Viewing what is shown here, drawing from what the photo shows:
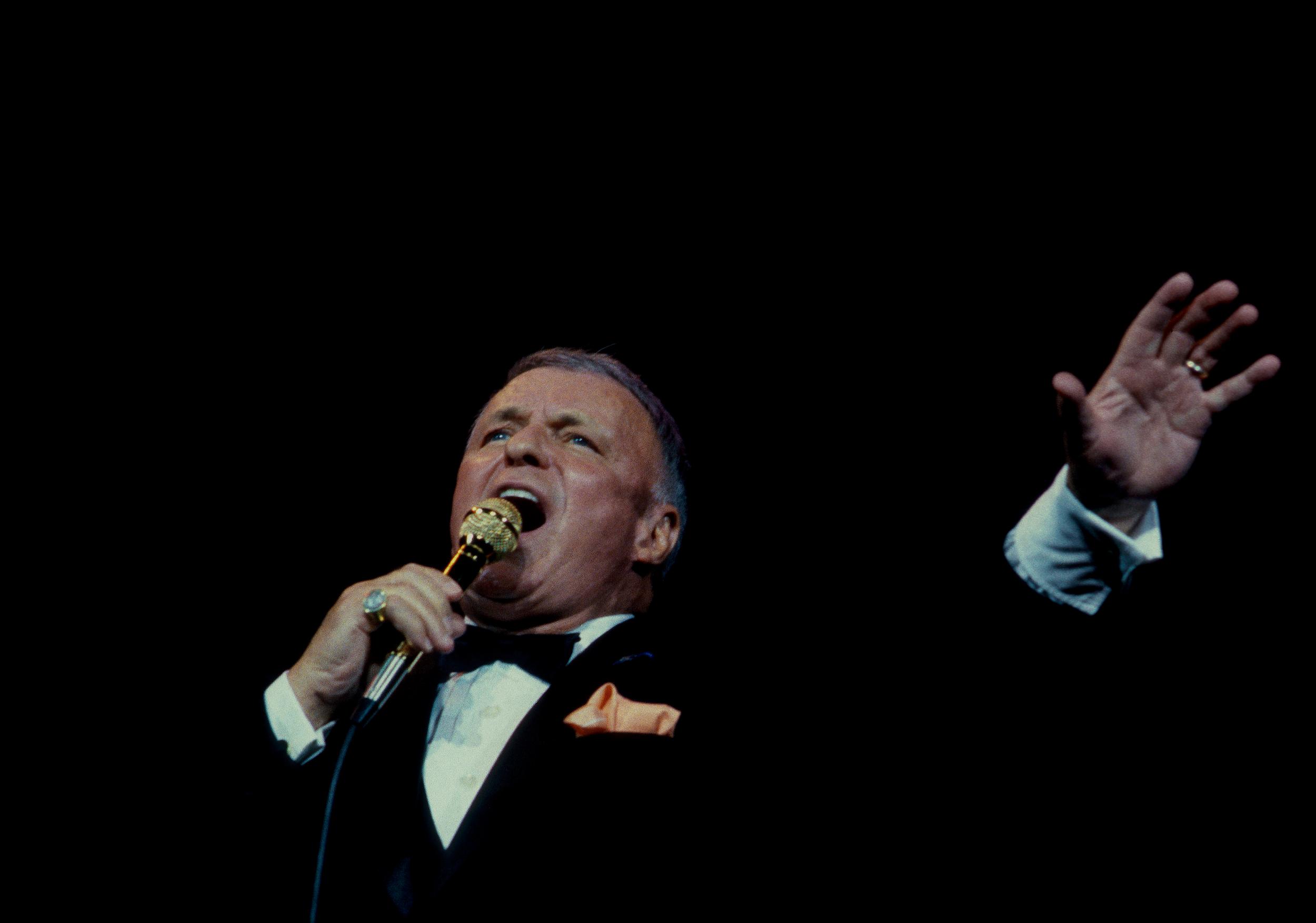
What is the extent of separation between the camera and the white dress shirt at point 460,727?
1630 millimetres

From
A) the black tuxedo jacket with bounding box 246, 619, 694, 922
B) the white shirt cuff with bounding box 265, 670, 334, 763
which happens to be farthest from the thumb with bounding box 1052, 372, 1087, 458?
the white shirt cuff with bounding box 265, 670, 334, 763

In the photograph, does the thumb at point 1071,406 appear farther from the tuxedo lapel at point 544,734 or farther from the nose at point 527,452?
the nose at point 527,452

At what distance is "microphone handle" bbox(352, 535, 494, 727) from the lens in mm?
1332

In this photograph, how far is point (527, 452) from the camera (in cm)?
205

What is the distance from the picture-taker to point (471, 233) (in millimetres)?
2729

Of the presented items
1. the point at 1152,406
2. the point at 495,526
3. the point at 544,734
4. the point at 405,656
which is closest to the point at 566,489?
the point at 495,526

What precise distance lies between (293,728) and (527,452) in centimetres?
73

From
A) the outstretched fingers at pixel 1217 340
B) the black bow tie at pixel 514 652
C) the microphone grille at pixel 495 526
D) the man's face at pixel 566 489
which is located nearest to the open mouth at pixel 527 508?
the man's face at pixel 566 489

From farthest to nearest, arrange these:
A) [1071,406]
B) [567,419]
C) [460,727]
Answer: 1. [567,419]
2. [460,727]
3. [1071,406]

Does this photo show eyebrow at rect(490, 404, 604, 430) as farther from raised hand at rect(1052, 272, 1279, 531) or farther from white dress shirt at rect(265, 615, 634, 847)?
raised hand at rect(1052, 272, 1279, 531)

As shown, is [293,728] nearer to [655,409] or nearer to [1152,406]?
[655,409]

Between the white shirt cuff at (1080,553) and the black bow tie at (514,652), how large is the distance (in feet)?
2.75

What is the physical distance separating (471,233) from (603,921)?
1943 mm

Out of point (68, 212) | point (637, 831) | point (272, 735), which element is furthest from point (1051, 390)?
point (68, 212)
